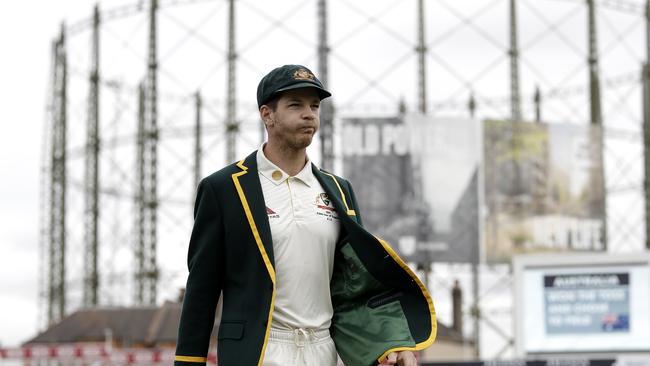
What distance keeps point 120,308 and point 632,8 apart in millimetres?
14933

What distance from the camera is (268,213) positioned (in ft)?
11.2

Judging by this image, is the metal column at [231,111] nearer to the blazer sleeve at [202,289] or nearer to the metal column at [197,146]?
the metal column at [197,146]

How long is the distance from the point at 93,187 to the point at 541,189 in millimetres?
9927

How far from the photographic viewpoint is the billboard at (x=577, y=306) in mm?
17656

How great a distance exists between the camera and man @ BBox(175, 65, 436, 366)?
333 cm

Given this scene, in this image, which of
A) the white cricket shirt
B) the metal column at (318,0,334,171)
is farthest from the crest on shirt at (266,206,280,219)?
the metal column at (318,0,334,171)

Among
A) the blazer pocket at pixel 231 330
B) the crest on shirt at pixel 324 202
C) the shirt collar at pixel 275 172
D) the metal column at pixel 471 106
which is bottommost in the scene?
the blazer pocket at pixel 231 330

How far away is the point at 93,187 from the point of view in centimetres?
2870

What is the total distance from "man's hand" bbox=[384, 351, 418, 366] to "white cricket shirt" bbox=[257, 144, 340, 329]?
20cm

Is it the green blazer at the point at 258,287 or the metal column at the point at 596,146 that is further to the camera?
the metal column at the point at 596,146

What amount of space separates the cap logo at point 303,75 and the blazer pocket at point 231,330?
2.12ft

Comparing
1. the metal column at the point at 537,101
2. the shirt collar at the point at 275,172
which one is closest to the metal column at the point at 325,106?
the metal column at the point at 537,101

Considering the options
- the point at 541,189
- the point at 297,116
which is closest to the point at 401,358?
the point at 297,116

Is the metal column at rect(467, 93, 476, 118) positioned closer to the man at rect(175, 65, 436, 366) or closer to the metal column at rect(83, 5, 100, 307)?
the metal column at rect(83, 5, 100, 307)
